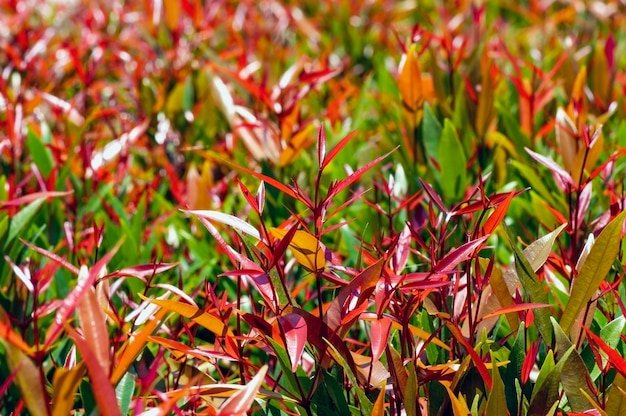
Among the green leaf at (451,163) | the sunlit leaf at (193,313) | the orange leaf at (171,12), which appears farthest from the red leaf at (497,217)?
the orange leaf at (171,12)

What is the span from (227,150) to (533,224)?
39.2 inches

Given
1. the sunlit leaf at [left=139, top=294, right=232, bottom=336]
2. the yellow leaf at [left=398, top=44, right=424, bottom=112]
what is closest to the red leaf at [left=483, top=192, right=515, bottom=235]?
the sunlit leaf at [left=139, top=294, right=232, bottom=336]

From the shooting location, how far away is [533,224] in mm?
2256

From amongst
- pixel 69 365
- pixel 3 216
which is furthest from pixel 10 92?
pixel 69 365

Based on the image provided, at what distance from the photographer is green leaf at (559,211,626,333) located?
1322 millimetres

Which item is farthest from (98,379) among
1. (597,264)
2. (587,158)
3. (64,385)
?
(587,158)

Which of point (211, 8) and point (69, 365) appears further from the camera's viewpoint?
point (211, 8)

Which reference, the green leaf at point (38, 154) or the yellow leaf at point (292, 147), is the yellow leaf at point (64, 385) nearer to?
the yellow leaf at point (292, 147)

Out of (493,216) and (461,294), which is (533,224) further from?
(493,216)

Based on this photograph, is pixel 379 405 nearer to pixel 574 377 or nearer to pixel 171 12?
pixel 574 377

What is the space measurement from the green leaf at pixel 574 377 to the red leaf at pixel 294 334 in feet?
1.18

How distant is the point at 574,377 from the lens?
1287 millimetres

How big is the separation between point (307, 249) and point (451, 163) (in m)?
1.11

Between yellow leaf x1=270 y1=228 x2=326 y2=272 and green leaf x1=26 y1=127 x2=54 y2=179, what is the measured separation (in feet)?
4.66
